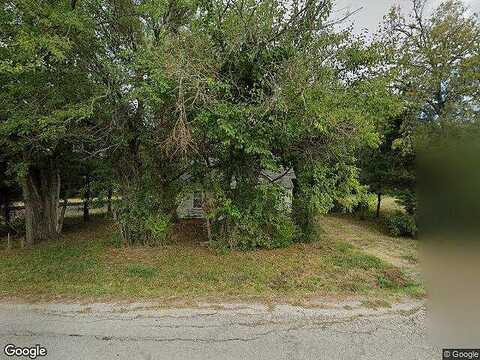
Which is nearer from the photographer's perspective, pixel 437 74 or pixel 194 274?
pixel 194 274

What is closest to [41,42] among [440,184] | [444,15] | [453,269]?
[440,184]

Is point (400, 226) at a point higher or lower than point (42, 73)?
lower

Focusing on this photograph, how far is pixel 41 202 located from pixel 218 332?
8.23 m

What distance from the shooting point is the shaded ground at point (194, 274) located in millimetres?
4660

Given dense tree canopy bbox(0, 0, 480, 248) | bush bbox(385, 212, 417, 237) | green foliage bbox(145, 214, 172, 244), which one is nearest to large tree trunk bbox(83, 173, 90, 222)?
dense tree canopy bbox(0, 0, 480, 248)

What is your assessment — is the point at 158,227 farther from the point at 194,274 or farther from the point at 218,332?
the point at 218,332

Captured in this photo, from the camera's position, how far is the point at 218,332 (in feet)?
11.4

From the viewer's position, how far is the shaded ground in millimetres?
4660

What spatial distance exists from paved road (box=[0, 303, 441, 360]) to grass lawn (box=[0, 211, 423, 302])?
466 millimetres

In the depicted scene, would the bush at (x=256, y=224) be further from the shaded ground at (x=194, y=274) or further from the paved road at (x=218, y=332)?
the paved road at (x=218, y=332)

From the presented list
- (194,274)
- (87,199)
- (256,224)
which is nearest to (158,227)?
(194,274)

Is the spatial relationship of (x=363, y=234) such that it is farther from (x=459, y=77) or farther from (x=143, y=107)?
(x=143, y=107)

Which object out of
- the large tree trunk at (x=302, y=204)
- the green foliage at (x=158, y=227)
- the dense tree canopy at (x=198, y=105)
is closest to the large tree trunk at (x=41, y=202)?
the dense tree canopy at (x=198, y=105)

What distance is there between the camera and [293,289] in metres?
4.87
